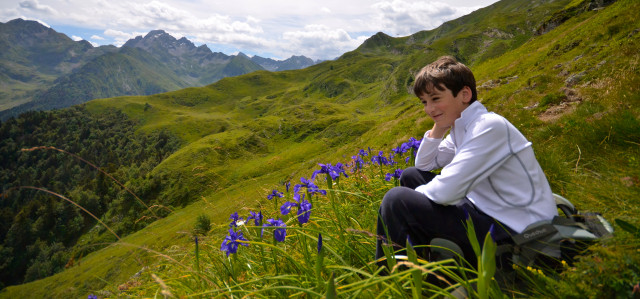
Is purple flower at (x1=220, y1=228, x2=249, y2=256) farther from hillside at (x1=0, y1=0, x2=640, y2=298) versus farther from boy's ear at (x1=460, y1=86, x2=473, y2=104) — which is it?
boy's ear at (x1=460, y1=86, x2=473, y2=104)

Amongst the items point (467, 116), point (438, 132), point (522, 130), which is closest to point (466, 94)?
point (467, 116)

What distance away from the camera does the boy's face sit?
3.19 metres

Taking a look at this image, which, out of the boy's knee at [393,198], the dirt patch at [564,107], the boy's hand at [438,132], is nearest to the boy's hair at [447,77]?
the boy's hand at [438,132]

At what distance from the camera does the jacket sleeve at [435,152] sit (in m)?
3.79

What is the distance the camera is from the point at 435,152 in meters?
3.82

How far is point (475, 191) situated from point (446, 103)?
1.01m

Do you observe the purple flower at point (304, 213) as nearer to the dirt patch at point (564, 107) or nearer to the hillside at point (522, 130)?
the hillside at point (522, 130)

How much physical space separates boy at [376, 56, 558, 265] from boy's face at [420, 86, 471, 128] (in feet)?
0.22

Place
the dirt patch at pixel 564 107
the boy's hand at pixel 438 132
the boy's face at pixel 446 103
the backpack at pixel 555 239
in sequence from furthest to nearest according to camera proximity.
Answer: the dirt patch at pixel 564 107, the boy's hand at pixel 438 132, the boy's face at pixel 446 103, the backpack at pixel 555 239

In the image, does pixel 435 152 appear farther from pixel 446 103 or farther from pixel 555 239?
pixel 555 239

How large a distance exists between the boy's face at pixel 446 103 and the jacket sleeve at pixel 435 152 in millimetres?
466

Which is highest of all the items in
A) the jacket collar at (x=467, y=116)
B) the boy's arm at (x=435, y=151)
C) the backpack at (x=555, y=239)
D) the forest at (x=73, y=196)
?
the jacket collar at (x=467, y=116)

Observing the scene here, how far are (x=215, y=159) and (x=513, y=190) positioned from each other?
324 feet

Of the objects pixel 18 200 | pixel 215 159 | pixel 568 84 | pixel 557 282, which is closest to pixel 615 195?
pixel 557 282
